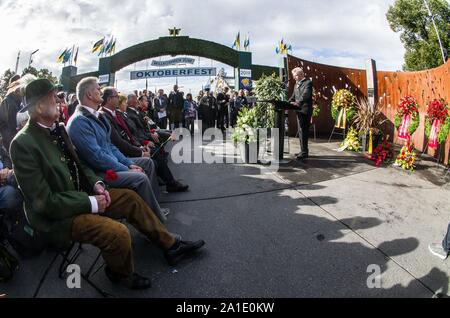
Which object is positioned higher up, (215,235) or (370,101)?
(370,101)

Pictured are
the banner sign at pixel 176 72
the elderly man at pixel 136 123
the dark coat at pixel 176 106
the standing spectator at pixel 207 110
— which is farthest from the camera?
the banner sign at pixel 176 72

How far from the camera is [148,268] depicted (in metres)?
2.89

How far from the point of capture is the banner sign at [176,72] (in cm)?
3178

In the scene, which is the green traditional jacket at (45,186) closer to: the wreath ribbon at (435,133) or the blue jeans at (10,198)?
the blue jeans at (10,198)

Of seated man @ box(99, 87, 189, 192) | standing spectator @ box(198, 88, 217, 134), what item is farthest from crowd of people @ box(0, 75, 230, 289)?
standing spectator @ box(198, 88, 217, 134)

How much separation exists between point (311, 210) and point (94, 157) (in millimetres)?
2890

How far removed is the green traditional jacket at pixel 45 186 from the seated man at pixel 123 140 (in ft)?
5.60

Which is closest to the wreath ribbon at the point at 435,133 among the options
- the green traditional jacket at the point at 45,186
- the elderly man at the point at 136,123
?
the elderly man at the point at 136,123

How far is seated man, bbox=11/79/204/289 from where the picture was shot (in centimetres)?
229

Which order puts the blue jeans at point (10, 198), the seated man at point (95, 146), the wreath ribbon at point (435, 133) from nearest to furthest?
the blue jeans at point (10, 198)
the seated man at point (95, 146)
the wreath ribbon at point (435, 133)

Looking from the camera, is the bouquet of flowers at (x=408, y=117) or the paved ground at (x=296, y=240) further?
the bouquet of flowers at (x=408, y=117)
